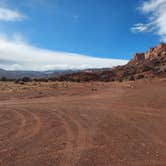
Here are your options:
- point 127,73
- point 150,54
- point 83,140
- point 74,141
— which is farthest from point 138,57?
point 74,141

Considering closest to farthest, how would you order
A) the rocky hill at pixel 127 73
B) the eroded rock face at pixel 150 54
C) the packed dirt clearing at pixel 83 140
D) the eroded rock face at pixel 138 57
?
the packed dirt clearing at pixel 83 140
the rocky hill at pixel 127 73
the eroded rock face at pixel 150 54
the eroded rock face at pixel 138 57

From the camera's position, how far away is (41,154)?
6.06 metres

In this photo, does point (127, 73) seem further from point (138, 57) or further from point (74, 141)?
point (74, 141)

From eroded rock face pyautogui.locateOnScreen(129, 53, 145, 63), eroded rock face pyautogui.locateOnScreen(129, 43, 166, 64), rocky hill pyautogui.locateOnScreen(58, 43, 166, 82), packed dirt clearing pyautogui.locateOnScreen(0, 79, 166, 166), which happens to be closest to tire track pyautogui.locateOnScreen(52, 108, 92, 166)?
packed dirt clearing pyautogui.locateOnScreen(0, 79, 166, 166)

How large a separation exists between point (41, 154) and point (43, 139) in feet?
4.51

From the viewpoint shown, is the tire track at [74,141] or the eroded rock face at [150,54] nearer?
the tire track at [74,141]

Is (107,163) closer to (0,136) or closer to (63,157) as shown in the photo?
(63,157)

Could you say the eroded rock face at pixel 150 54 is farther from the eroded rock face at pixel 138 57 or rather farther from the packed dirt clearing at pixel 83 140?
the packed dirt clearing at pixel 83 140

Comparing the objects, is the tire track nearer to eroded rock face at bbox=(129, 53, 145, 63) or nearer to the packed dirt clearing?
the packed dirt clearing

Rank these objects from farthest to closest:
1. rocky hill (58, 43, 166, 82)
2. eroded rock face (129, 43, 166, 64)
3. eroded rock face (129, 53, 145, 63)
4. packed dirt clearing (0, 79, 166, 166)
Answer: eroded rock face (129, 53, 145, 63)
eroded rock face (129, 43, 166, 64)
rocky hill (58, 43, 166, 82)
packed dirt clearing (0, 79, 166, 166)

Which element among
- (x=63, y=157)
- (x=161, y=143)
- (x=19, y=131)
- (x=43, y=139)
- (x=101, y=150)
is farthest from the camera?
(x=19, y=131)

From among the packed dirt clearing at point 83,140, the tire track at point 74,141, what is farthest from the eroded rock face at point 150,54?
the tire track at point 74,141

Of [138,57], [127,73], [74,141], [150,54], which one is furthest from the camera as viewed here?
[138,57]

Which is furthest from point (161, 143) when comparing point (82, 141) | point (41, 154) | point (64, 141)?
point (41, 154)
